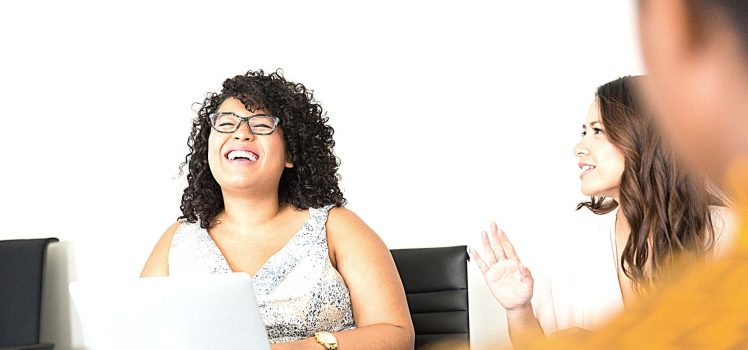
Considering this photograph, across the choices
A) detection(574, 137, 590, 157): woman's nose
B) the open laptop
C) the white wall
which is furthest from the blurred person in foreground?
the white wall

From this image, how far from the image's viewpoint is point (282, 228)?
2498mm

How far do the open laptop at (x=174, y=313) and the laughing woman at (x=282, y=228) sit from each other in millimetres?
572

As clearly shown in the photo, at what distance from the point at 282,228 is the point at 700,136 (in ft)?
7.66

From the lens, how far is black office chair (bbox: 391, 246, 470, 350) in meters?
2.92

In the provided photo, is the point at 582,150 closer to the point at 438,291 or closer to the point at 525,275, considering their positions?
the point at 525,275

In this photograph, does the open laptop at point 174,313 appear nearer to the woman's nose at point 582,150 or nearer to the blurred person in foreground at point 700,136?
the woman's nose at point 582,150

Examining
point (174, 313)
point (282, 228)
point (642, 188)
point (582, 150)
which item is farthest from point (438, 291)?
point (174, 313)

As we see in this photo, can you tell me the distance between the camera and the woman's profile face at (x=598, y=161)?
2.13m

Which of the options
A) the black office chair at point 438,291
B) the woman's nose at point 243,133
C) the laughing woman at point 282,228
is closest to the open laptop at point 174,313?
the laughing woman at point 282,228

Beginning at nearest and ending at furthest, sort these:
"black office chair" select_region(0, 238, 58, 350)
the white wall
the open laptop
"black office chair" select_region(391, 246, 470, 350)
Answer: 1. the open laptop
2. "black office chair" select_region(391, 246, 470, 350)
3. the white wall
4. "black office chair" select_region(0, 238, 58, 350)

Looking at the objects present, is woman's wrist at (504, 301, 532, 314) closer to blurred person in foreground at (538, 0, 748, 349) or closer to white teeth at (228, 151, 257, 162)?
white teeth at (228, 151, 257, 162)

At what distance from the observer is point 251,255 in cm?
244

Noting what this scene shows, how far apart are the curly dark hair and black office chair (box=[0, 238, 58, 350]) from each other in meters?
1.27

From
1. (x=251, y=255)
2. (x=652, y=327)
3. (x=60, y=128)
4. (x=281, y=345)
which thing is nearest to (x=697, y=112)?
(x=652, y=327)
